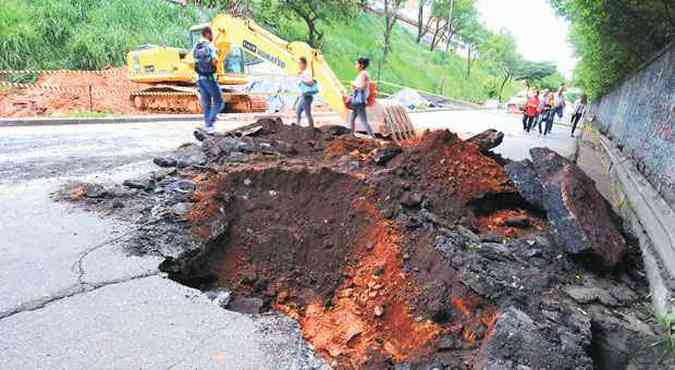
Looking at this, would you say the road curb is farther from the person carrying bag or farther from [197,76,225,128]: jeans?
[197,76,225,128]: jeans

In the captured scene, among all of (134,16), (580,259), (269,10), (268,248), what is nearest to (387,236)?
(268,248)

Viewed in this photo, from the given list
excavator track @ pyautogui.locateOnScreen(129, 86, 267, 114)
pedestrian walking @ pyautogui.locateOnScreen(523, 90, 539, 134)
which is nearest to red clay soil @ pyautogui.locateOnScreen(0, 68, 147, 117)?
excavator track @ pyautogui.locateOnScreen(129, 86, 267, 114)

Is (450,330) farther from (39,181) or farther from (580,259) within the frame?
(39,181)

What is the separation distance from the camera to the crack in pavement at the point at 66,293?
2.63 metres

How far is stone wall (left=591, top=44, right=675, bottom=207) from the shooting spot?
5.80 metres

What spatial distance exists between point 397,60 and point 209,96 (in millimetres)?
35958

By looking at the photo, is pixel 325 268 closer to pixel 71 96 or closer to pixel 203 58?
pixel 203 58

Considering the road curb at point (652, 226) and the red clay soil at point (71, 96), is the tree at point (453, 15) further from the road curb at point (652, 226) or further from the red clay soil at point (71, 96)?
the road curb at point (652, 226)

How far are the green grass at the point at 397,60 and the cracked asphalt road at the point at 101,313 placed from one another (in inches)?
1035

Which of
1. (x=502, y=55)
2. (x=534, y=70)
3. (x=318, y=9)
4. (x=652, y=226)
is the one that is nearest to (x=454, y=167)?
(x=652, y=226)

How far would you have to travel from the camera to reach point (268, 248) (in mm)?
4246

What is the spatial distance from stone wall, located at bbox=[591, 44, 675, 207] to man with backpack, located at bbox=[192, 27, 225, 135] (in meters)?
6.91

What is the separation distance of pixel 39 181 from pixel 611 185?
8649mm

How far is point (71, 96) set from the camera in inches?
578
